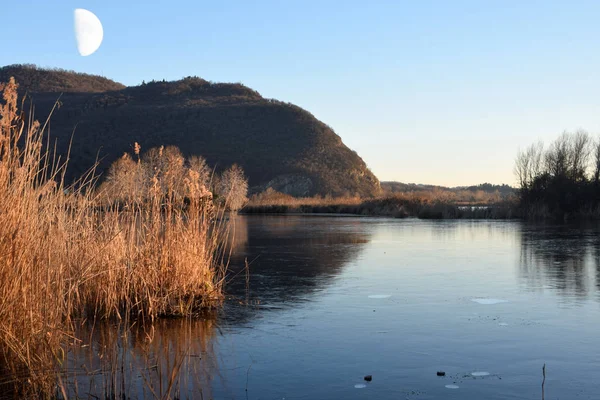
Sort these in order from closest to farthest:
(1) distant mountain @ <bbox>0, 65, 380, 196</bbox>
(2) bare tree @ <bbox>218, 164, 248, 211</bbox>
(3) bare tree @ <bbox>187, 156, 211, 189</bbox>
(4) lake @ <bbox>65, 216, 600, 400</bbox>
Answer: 1. (4) lake @ <bbox>65, 216, 600, 400</bbox>
2. (3) bare tree @ <bbox>187, 156, 211, 189</bbox>
3. (2) bare tree @ <bbox>218, 164, 248, 211</bbox>
4. (1) distant mountain @ <bbox>0, 65, 380, 196</bbox>

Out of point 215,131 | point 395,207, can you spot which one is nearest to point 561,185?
point 395,207

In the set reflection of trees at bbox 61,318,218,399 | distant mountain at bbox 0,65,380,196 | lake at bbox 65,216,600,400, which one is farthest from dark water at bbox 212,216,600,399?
distant mountain at bbox 0,65,380,196

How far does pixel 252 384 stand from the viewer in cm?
524

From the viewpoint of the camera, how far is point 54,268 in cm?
564

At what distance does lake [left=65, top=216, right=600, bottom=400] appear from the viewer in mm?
5234

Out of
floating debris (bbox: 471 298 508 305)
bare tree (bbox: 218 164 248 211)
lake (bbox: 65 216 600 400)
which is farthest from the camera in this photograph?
bare tree (bbox: 218 164 248 211)

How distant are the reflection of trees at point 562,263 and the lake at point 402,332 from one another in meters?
0.04

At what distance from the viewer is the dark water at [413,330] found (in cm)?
524

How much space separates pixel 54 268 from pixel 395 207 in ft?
136

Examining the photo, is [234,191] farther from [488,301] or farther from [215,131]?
[215,131]

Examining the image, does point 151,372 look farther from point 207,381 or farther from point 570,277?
point 570,277

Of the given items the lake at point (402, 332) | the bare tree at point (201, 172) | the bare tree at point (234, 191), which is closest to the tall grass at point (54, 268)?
the lake at point (402, 332)

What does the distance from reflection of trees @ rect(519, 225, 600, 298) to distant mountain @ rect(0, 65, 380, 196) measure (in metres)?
63.1

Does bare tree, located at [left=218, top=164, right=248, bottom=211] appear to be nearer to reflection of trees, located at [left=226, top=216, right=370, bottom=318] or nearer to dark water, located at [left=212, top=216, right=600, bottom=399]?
reflection of trees, located at [left=226, top=216, right=370, bottom=318]
